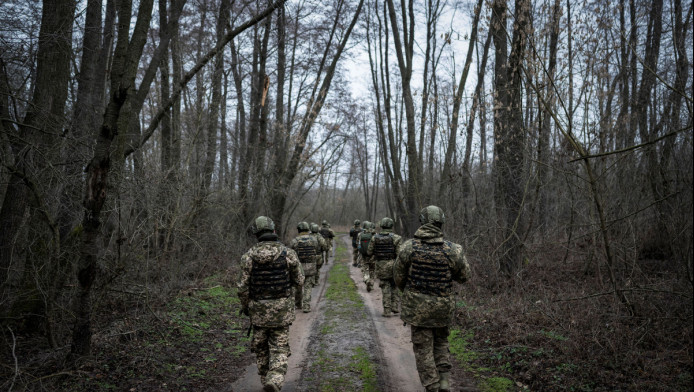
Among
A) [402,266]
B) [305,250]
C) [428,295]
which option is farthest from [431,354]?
[305,250]

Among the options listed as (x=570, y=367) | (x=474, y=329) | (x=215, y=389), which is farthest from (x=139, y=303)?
(x=570, y=367)

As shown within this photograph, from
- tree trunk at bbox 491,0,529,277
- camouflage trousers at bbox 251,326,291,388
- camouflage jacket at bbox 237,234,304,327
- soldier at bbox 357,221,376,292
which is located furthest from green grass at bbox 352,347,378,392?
soldier at bbox 357,221,376,292

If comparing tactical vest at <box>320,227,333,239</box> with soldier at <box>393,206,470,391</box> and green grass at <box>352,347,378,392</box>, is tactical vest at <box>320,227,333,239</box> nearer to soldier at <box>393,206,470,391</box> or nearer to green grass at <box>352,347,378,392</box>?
green grass at <box>352,347,378,392</box>

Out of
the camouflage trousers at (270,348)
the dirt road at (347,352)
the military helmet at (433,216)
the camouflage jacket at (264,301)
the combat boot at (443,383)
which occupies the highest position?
the military helmet at (433,216)

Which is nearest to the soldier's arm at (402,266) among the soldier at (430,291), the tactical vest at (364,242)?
the soldier at (430,291)

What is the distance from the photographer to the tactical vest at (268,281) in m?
5.20

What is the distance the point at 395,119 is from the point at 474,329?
17.2 m

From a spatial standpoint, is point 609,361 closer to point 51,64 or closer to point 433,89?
point 51,64

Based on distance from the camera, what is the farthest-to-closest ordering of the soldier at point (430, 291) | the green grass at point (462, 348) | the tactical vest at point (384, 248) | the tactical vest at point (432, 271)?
the tactical vest at point (384, 248) → the green grass at point (462, 348) → the tactical vest at point (432, 271) → the soldier at point (430, 291)

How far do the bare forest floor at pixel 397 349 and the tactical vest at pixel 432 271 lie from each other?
1303 mm

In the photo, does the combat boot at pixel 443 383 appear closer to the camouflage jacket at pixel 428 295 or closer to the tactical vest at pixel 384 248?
the camouflage jacket at pixel 428 295

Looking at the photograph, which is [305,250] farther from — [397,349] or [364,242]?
[397,349]

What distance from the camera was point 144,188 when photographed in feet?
24.3

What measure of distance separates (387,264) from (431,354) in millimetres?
4662
